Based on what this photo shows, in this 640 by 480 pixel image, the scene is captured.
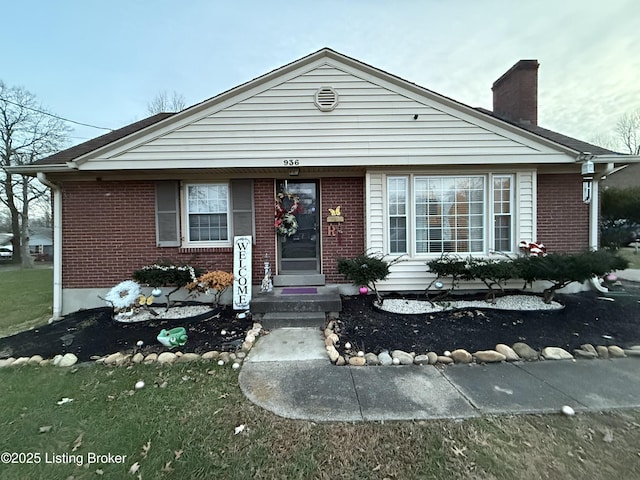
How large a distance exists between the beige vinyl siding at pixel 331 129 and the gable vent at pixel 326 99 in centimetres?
9

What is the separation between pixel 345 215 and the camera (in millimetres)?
6383

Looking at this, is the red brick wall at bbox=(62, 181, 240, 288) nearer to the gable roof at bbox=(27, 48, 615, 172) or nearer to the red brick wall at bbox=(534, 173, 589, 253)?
the gable roof at bbox=(27, 48, 615, 172)

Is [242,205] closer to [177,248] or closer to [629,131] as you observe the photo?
[177,248]

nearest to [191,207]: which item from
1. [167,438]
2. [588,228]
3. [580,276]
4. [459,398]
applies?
[167,438]

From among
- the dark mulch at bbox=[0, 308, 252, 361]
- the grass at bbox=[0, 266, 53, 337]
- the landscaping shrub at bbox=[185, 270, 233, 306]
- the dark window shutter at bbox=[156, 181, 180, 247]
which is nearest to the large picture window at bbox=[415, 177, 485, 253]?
the landscaping shrub at bbox=[185, 270, 233, 306]

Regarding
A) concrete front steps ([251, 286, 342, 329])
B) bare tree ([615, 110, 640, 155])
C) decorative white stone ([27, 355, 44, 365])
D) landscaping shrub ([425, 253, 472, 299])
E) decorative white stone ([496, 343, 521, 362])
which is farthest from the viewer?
bare tree ([615, 110, 640, 155])

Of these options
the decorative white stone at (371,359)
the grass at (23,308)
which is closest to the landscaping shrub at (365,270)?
the decorative white stone at (371,359)

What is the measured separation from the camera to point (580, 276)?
508cm

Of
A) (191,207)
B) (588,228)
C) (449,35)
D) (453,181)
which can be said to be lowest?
(588,228)

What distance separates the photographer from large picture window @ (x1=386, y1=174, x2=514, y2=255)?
6152 millimetres

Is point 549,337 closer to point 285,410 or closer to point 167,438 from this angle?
point 285,410

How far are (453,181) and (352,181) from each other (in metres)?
2.14

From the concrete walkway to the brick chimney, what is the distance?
7.29m

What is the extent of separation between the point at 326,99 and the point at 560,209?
18.3ft
